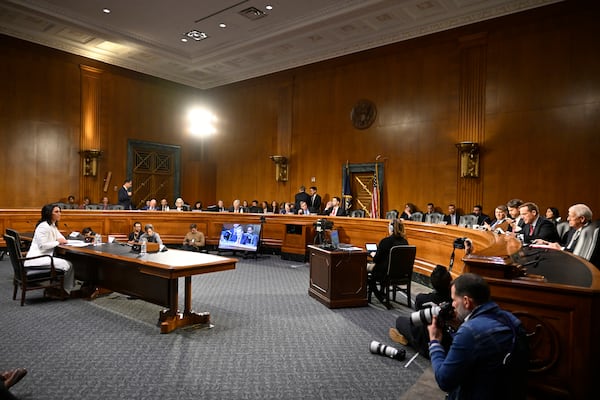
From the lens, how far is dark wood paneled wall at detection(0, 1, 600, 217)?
8297 millimetres

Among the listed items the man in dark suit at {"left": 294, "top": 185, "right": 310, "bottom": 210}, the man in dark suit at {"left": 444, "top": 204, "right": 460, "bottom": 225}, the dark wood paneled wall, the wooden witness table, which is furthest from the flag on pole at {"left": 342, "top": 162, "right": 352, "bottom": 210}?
the wooden witness table

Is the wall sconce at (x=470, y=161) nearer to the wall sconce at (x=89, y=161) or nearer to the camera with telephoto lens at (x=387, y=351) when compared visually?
the camera with telephoto lens at (x=387, y=351)

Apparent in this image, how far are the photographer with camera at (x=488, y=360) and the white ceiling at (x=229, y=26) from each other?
8328 millimetres

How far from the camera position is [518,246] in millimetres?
3963

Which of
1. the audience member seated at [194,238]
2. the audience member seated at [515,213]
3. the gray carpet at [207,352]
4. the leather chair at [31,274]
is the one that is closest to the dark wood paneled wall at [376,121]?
the audience member seated at [515,213]

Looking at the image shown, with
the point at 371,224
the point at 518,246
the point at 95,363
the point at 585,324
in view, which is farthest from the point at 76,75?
the point at 585,324

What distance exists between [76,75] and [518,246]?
12.0 meters

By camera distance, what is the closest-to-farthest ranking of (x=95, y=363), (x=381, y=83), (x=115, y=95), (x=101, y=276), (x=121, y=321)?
(x=95, y=363) → (x=121, y=321) → (x=101, y=276) → (x=381, y=83) → (x=115, y=95)

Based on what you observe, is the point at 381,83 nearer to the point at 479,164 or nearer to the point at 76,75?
the point at 479,164

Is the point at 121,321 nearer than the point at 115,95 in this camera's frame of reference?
Yes

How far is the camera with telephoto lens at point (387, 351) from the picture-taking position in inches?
146

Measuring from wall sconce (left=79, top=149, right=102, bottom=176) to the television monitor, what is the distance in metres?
4.79

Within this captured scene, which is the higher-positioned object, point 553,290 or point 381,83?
point 381,83

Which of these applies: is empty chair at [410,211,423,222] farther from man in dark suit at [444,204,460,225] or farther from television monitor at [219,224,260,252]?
television monitor at [219,224,260,252]
